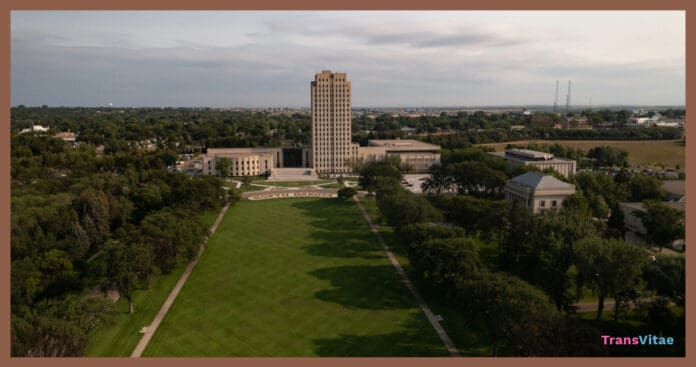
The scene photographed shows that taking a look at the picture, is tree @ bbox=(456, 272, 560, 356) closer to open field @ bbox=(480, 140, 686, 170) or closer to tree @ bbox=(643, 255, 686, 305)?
tree @ bbox=(643, 255, 686, 305)

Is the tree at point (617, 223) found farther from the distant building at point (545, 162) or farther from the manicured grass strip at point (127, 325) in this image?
the manicured grass strip at point (127, 325)

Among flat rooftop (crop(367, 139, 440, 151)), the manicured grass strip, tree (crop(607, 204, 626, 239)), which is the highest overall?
flat rooftop (crop(367, 139, 440, 151))

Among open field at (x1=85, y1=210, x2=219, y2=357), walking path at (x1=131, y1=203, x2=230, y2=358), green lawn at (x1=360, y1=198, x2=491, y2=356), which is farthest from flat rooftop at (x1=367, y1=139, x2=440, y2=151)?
open field at (x1=85, y1=210, x2=219, y2=357)

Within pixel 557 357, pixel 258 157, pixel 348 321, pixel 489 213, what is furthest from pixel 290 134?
pixel 557 357

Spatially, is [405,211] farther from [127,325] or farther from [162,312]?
[127,325]

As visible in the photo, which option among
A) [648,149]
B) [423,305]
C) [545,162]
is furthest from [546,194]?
[648,149]

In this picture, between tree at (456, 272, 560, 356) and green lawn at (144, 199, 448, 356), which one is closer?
tree at (456, 272, 560, 356)
